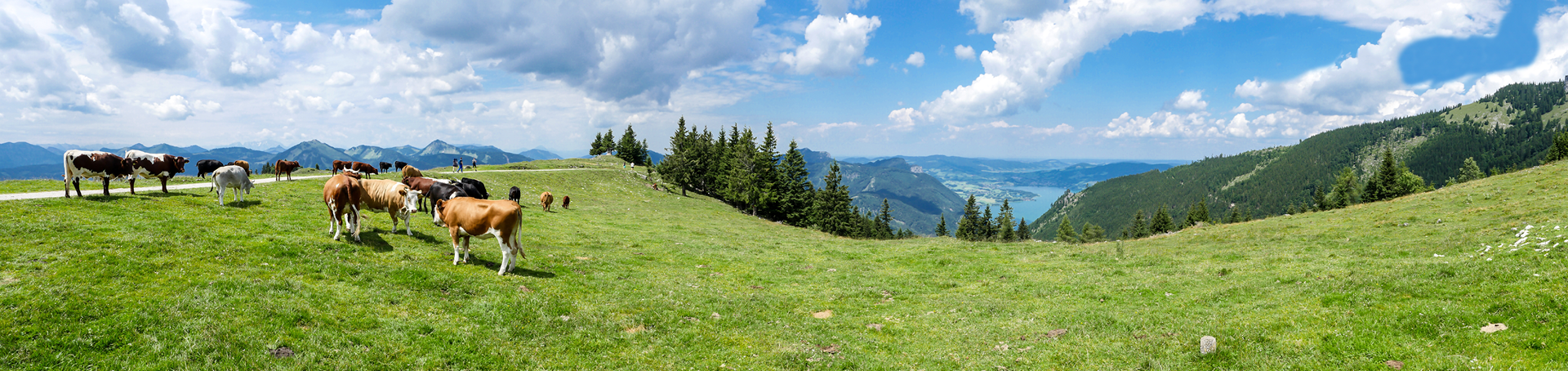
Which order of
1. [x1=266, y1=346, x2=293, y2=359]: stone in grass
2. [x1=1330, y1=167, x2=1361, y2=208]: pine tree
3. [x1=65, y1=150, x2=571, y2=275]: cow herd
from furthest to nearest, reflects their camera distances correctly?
[x1=1330, y1=167, x2=1361, y2=208]: pine tree, [x1=65, y1=150, x2=571, y2=275]: cow herd, [x1=266, y1=346, x2=293, y2=359]: stone in grass

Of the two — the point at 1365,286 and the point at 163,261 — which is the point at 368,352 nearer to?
the point at 163,261

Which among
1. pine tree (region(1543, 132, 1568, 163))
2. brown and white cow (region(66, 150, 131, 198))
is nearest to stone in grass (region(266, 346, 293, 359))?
brown and white cow (region(66, 150, 131, 198))

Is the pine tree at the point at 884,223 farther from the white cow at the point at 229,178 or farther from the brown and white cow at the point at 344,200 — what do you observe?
the brown and white cow at the point at 344,200

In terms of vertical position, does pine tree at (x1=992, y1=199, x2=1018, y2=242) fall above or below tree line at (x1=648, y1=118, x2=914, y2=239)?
below

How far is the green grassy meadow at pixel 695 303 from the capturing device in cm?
885

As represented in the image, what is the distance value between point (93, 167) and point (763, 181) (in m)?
54.1

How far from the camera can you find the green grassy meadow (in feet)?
29.0

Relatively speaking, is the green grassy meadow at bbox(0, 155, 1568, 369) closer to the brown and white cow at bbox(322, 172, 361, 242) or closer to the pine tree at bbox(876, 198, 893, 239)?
the brown and white cow at bbox(322, 172, 361, 242)

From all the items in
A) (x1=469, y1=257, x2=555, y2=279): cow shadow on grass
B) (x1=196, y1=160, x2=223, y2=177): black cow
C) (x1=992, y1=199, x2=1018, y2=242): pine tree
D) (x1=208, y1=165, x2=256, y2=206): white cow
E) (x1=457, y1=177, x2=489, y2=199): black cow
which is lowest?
(x1=992, y1=199, x2=1018, y2=242): pine tree

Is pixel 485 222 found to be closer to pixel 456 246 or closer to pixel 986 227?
pixel 456 246

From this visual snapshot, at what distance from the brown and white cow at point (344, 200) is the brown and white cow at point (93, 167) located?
11302 mm

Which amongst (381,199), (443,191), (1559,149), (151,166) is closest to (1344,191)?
(1559,149)

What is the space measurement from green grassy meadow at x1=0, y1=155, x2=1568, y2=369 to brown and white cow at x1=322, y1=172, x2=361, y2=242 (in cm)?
78

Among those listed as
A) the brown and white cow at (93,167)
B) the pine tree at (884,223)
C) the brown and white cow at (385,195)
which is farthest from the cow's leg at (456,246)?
the pine tree at (884,223)
